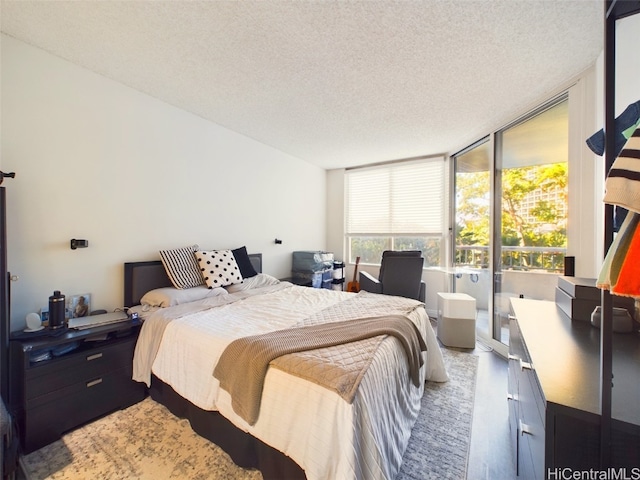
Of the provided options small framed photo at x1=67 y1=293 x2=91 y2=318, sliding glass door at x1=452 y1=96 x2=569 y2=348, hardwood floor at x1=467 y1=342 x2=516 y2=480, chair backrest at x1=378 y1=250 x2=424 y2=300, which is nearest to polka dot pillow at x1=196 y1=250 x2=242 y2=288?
small framed photo at x1=67 y1=293 x2=91 y2=318

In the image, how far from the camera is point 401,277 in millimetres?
3465

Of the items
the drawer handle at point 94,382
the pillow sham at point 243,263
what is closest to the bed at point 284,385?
the drawer handle at point 94,382

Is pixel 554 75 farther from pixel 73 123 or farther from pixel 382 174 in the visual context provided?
pixel 73 123

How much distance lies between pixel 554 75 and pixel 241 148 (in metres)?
3.28

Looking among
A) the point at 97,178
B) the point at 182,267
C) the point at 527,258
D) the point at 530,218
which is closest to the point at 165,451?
the point at 182,267

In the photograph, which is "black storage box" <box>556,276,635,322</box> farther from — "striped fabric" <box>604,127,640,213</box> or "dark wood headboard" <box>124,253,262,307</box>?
"dark wood headboard" <box>124,253,262,307</box>

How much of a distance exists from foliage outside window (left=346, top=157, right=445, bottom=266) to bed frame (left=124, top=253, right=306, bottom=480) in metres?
3.52

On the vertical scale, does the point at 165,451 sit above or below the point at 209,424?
below

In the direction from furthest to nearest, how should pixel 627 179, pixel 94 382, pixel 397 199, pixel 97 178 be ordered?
1. pixel 397 199
2. pixel 97 178
3. pixel 94 382
4. pixel 627 179

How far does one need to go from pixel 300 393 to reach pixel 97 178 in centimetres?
241

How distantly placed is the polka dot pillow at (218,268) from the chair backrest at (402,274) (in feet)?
6.45

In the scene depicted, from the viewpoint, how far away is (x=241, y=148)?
11.3 feet

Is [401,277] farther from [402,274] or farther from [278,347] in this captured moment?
[278,347]

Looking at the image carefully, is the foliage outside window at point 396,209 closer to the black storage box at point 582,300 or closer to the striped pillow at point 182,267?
the black storage box at point 582,300
